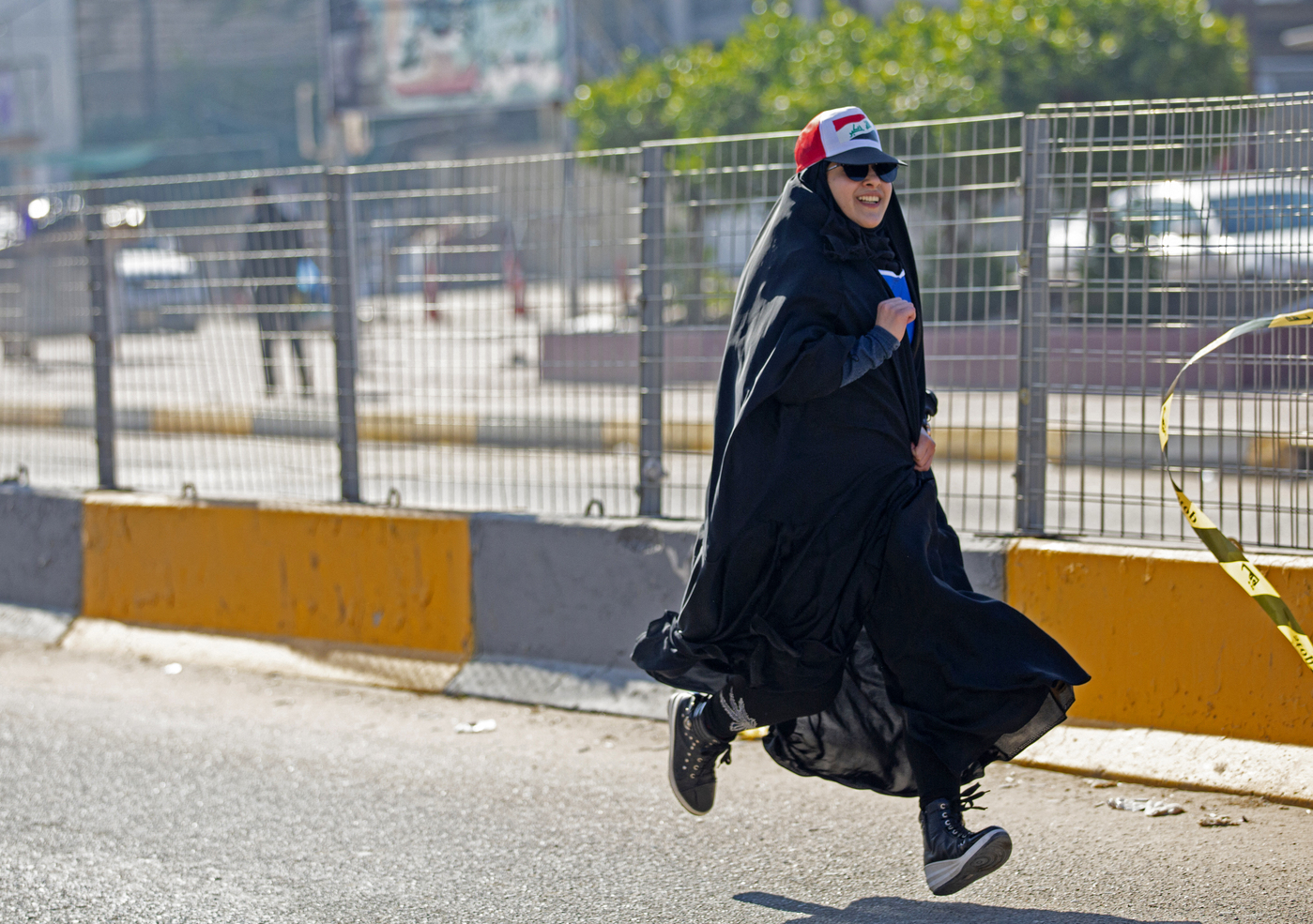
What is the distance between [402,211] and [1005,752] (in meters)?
3.57

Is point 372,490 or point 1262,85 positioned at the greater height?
point 1262,85

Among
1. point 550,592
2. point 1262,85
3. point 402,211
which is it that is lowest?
point 550,592

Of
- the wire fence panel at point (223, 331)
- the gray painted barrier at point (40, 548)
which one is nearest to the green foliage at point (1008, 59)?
the wire fence panel at point (223, 331)

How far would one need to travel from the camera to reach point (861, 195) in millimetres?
3629

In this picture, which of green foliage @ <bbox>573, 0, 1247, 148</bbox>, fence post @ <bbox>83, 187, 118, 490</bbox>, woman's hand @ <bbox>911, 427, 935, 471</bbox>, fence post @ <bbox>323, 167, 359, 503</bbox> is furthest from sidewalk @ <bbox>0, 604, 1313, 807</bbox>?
green foliage @ <bbox>573, 0, 1247, 148</bbox>

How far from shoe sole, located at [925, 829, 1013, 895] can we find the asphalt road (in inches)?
4.0

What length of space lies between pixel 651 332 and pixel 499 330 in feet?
2.29

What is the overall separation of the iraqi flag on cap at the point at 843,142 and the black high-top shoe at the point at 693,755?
1498 mm

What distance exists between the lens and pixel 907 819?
13.9 ft

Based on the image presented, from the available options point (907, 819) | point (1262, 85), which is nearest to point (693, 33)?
point (1262, 85)

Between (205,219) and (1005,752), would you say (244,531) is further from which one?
(1005,752)

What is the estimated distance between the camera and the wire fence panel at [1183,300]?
14.4ft

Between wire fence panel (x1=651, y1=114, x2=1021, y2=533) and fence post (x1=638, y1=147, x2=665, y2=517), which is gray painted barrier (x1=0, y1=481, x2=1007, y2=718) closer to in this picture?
fence post (x1=638, y1=147, x2=665, y2=517)

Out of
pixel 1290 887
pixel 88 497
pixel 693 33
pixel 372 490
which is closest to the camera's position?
pixel 1290 887
